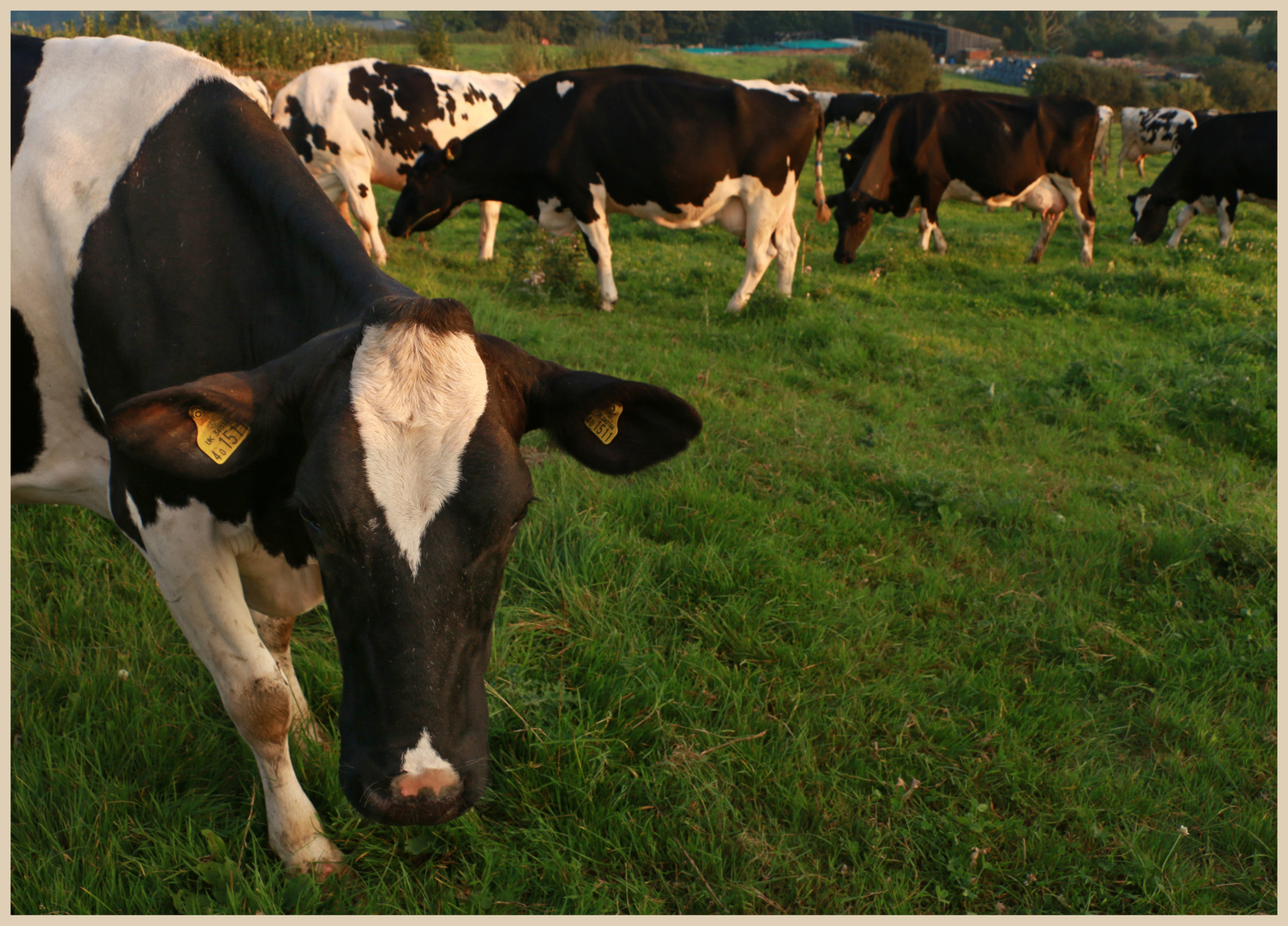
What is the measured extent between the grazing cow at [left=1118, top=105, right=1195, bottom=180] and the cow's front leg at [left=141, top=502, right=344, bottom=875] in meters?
23.5

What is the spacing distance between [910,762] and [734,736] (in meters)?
0.59

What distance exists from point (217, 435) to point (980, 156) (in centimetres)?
1154

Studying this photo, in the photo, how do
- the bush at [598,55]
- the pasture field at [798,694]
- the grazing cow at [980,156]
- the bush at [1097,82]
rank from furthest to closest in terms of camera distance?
the bush at [1097,82]
the bush at [598,55]
the grazing cow at [980,156]
the pasture field at [798,694]

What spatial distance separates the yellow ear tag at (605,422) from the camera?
6.59 ft

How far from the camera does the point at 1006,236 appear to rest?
12.2 m

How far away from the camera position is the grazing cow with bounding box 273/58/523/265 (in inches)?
396

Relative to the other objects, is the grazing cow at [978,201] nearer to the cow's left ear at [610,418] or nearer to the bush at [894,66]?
the cow's left ear at [610,418]

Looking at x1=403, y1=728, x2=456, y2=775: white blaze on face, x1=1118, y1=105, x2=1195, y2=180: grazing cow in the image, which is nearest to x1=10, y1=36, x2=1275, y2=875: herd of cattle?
x1=403, y1=728, x2=456, y2=775: white blaze on face

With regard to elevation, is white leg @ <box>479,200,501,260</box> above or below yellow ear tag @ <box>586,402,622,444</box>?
below

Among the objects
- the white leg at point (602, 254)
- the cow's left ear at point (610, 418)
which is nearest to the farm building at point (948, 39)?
the white leg at point (602, 254)

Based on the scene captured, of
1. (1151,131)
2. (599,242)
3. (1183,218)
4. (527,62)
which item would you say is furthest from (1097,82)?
(599,242)

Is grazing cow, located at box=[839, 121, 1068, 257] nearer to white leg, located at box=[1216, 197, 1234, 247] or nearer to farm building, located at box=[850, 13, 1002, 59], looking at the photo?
white leg, located at box=[1216, 197, 1234, 247]

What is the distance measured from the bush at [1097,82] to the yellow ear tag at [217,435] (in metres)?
45.1

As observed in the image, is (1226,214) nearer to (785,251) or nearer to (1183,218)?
(1183,218)
